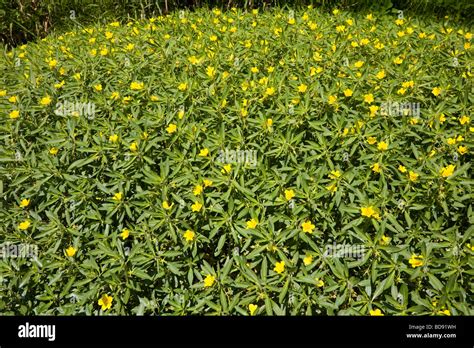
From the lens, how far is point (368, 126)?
249cm

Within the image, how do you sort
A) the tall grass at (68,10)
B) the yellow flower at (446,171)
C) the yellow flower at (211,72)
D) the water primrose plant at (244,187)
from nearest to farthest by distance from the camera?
the water primrose plant at (244,187) < the yellow flower at (446,171) < the yellow flower at (211,72) < the tall grass at (68,10)

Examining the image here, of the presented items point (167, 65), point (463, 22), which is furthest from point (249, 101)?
point (463, 22)

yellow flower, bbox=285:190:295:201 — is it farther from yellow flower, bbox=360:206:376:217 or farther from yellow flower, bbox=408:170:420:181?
yellow flower, bbox=408:170:420:181

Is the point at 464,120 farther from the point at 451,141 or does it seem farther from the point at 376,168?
the point at 376,168
